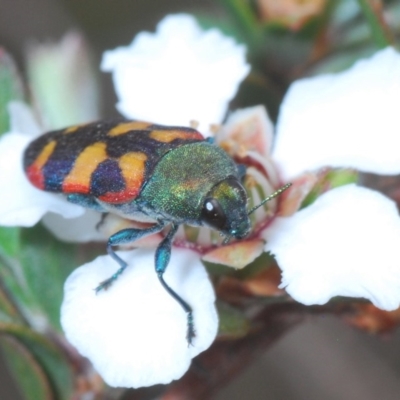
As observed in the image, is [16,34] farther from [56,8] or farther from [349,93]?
[349,93]

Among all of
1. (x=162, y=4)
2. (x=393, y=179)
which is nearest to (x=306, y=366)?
(x=393, y=179)

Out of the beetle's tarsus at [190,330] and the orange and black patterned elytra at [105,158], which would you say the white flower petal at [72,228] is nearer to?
the orange and black patterned elytra at [105,158]

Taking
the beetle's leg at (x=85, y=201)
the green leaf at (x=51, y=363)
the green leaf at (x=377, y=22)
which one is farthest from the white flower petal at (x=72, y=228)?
the green leaf at (x=377, y=22)

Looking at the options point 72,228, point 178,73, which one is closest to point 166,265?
point 72,228

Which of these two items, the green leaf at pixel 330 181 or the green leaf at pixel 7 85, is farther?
the green leaf at pixel 7 85

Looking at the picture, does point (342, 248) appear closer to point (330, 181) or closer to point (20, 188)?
point (330, 181)

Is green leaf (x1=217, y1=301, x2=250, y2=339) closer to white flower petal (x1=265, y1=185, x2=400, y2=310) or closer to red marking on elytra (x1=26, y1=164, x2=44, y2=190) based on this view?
white flower petal (x1=265, y1=185, x2=400, y2=310)

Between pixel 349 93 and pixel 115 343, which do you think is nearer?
pixel 115 343
